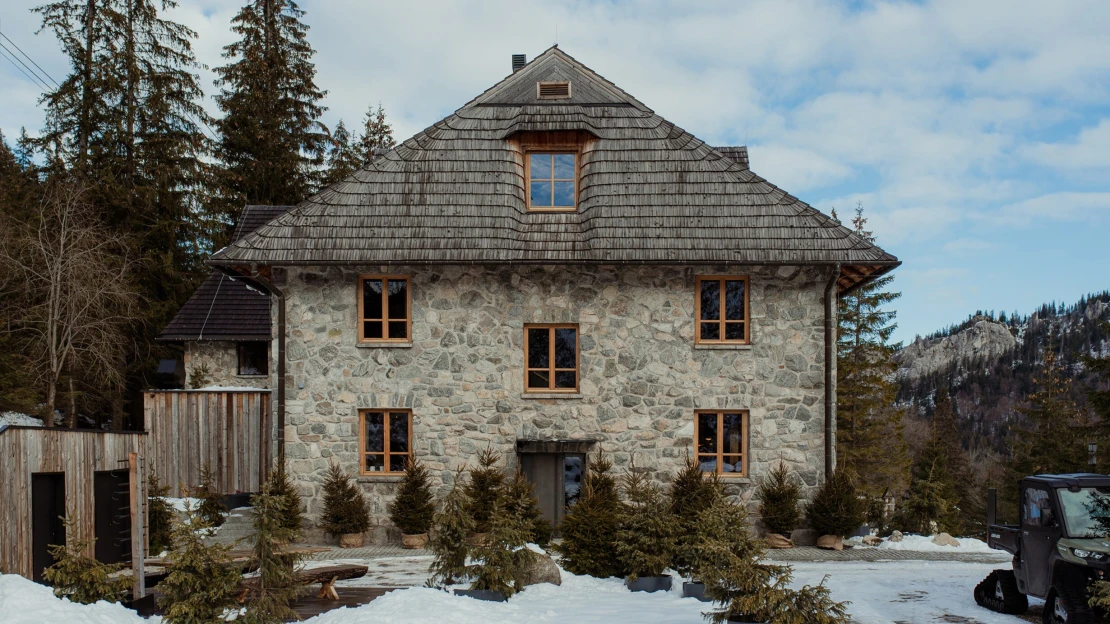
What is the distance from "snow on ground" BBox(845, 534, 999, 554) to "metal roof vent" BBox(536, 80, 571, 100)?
34.9 feet

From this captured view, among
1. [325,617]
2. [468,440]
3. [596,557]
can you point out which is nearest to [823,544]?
[596,557]

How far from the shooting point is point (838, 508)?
52.3 feet

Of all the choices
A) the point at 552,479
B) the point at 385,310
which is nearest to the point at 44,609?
the point at 385,310

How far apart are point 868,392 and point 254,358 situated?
19926 millimetres

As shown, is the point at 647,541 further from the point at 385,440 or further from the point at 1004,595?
the point at 385,440

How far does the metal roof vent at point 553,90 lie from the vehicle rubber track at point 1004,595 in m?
12.1

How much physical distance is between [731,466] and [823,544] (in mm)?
2148

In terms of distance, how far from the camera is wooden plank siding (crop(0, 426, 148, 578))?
10.7 metres

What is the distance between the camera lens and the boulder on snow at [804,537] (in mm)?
16422

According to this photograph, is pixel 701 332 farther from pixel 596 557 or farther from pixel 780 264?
pixel 596 557

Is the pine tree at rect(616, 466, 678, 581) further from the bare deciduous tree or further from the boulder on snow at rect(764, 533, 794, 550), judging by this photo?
the bare deciduous tree

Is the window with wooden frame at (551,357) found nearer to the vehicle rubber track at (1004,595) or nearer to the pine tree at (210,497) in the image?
the pine tree at (210,497)

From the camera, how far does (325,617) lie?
373 inches

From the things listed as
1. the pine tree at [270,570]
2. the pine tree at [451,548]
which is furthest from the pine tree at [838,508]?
the pine tree at [270,570]
